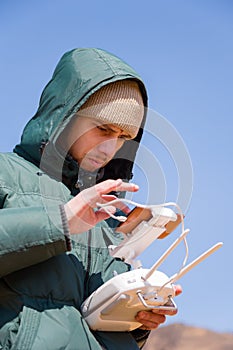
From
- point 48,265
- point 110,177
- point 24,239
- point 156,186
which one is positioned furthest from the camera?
point 110,177

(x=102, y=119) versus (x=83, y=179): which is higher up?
(x=102, y=119)

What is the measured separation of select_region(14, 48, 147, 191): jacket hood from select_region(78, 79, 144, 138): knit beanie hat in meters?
0.05

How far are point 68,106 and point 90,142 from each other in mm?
169

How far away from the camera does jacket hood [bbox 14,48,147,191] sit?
9.45 feet

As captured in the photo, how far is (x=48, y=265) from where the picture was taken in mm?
2564

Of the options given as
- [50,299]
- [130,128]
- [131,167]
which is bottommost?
[50,299]

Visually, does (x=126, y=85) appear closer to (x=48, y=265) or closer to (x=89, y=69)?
(x=89, y=69)

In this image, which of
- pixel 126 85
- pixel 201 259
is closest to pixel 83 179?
pixel 126 85

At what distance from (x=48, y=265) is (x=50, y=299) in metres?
0.11

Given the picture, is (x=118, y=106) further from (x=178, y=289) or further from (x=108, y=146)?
(x=178, y=289)

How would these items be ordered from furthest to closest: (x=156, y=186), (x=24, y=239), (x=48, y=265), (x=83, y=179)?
(x=83, y=179)
(x=156, y=186)
(x=48, y=265)
(x=24, y=239)

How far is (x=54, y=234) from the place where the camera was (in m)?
2.39

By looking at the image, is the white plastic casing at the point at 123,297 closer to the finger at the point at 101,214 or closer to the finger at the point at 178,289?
the finger at the point at 178,289

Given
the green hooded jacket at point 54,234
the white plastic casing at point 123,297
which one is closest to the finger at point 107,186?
the green hooded jacket at point 54,234
